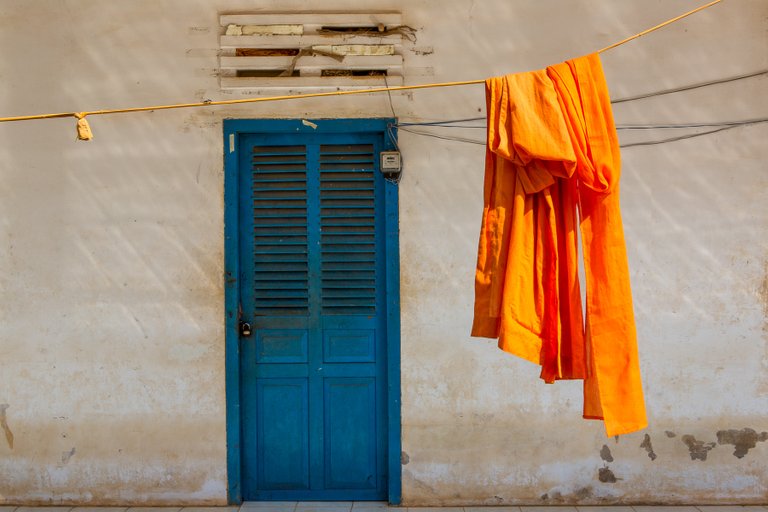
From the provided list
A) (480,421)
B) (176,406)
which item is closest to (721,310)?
(480,421)

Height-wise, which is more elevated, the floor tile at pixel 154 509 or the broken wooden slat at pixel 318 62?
the broken wooden slat at pixel 318 62

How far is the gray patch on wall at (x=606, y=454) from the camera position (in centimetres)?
467

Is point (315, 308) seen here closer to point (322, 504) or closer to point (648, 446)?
point (322, 504)

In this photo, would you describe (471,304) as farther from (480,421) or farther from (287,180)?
(287,180)

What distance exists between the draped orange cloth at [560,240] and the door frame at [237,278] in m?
1.63

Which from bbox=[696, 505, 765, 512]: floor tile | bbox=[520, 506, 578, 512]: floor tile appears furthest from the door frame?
bbox=[696, 505, 765, 512]: floor tile

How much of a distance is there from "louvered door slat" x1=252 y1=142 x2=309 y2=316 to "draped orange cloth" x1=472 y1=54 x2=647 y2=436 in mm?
1921

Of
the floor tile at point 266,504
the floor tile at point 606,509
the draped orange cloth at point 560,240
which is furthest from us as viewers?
the floor tile at point 266,504

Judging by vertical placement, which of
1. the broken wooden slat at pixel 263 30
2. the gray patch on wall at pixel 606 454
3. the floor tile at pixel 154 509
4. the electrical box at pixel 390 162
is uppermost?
the broken wooden slat at pixel 263 30

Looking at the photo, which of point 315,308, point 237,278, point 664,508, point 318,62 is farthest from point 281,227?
point 664,508

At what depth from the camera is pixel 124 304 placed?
4730 mm

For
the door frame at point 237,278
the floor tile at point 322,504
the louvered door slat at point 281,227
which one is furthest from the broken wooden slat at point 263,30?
the floor tile at point 322,504

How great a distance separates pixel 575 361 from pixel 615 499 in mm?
2170

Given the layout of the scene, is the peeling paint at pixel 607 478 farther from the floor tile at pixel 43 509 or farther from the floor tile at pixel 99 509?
the floor tile at pixel 43 509
